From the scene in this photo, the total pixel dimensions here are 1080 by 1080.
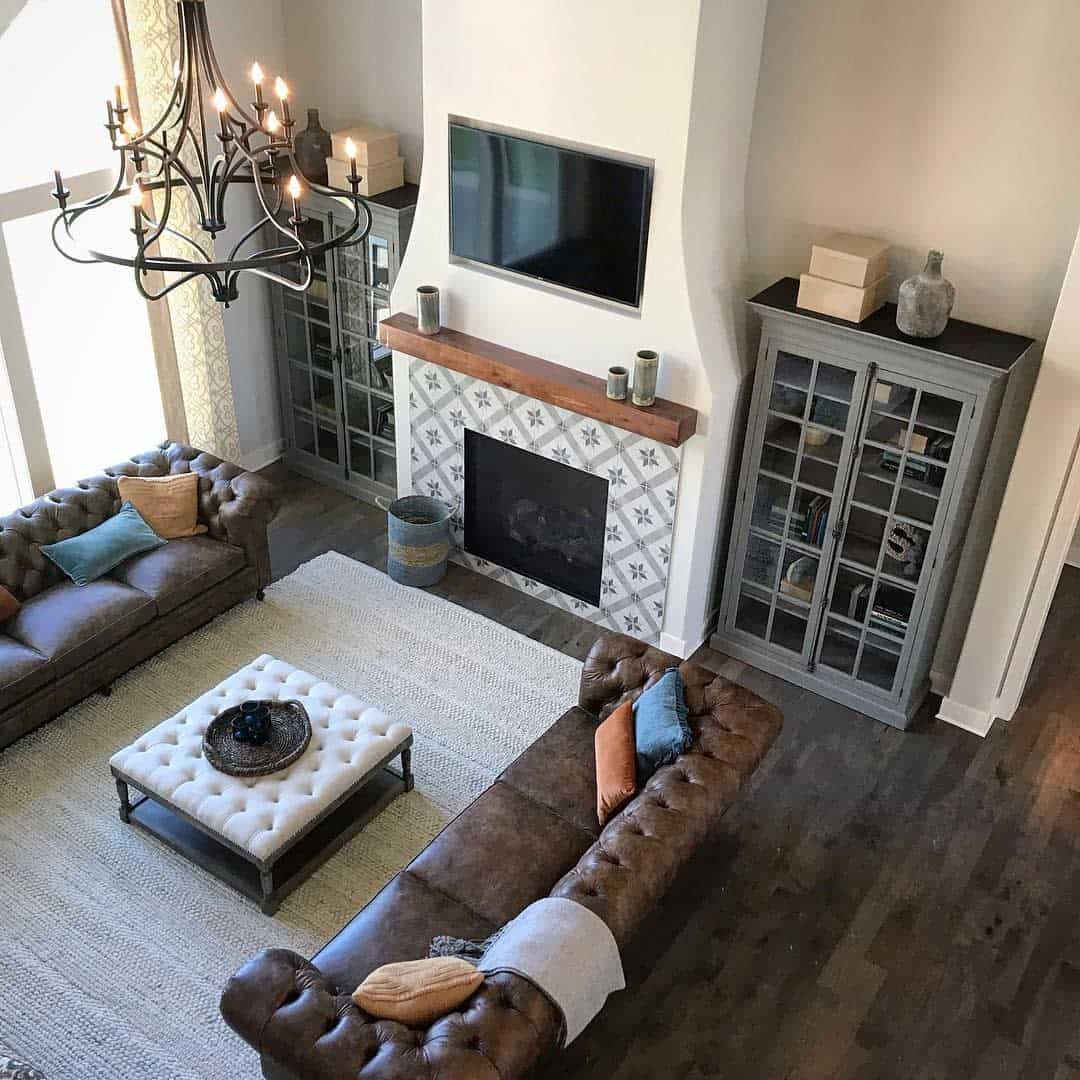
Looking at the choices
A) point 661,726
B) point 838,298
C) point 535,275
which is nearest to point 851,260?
point 838,298

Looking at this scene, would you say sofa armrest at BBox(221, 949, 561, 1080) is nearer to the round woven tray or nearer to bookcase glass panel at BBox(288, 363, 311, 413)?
the round woven tray

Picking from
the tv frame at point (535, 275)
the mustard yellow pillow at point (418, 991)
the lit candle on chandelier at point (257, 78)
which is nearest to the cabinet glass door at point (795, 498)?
the tv frame at point (535, 275)

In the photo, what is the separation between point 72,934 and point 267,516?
7.45ft

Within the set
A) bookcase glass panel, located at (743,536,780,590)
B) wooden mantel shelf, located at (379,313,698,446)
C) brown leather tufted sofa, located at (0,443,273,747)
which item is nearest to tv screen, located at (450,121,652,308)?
wooden mantel shelf, located at (379,313,698,446)

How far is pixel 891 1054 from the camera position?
4.01 meters

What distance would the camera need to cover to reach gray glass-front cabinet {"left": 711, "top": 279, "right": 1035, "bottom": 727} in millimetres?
4742

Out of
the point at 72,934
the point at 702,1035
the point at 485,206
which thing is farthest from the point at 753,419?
the point at 72,934

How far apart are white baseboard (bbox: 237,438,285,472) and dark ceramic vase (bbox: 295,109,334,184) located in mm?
1782

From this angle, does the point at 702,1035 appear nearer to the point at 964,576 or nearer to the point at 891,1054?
the point at 891,1054

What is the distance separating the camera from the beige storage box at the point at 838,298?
477 cm

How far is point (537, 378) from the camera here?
5438 mm

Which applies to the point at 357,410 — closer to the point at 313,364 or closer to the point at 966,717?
the point at 313,364

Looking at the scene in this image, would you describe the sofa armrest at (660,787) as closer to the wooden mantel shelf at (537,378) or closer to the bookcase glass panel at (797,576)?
the wooden mantel shelf at (537,378)

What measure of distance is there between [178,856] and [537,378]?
104 inches
